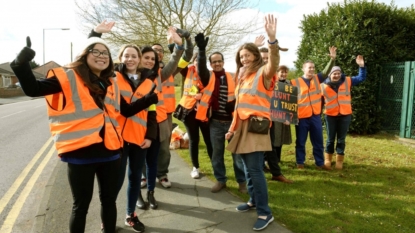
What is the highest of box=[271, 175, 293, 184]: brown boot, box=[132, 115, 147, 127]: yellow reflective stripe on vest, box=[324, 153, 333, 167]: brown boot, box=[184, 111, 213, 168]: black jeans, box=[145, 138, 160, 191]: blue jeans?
box=[132, 115, 147, 127]: yellow reflective stripe on vest

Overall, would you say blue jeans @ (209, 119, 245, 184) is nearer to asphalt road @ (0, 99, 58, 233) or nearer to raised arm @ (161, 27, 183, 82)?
raised arm @ (161, 27, 183, 82)

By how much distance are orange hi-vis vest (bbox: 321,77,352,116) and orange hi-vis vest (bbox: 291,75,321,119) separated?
22 centimetres

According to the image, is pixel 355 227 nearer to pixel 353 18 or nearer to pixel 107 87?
pixel 107 87

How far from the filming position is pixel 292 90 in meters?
5.34

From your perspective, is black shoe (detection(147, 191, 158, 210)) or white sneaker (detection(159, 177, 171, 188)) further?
white sneaker (detection(159, 177, 171, 188))

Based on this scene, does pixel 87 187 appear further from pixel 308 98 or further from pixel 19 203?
pixel 308 98

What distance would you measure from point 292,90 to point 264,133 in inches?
83.8

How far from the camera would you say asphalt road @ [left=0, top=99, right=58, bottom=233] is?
13.3 ft

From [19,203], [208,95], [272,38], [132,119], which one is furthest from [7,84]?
[272,38]

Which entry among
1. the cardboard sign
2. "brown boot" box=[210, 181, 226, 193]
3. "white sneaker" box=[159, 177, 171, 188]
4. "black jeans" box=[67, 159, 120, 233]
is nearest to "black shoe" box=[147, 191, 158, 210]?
"white sneaker" box=[159, 177, 171, 188]

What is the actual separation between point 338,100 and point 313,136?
31.5 inches

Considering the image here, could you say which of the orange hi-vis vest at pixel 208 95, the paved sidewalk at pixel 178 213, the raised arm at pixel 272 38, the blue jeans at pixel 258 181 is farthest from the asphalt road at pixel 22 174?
the raised arm at pixel 272 38

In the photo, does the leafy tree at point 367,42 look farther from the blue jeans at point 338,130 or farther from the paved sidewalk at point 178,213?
the paved sidewalk at point 178,213

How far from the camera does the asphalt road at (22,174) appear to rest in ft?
13.3
